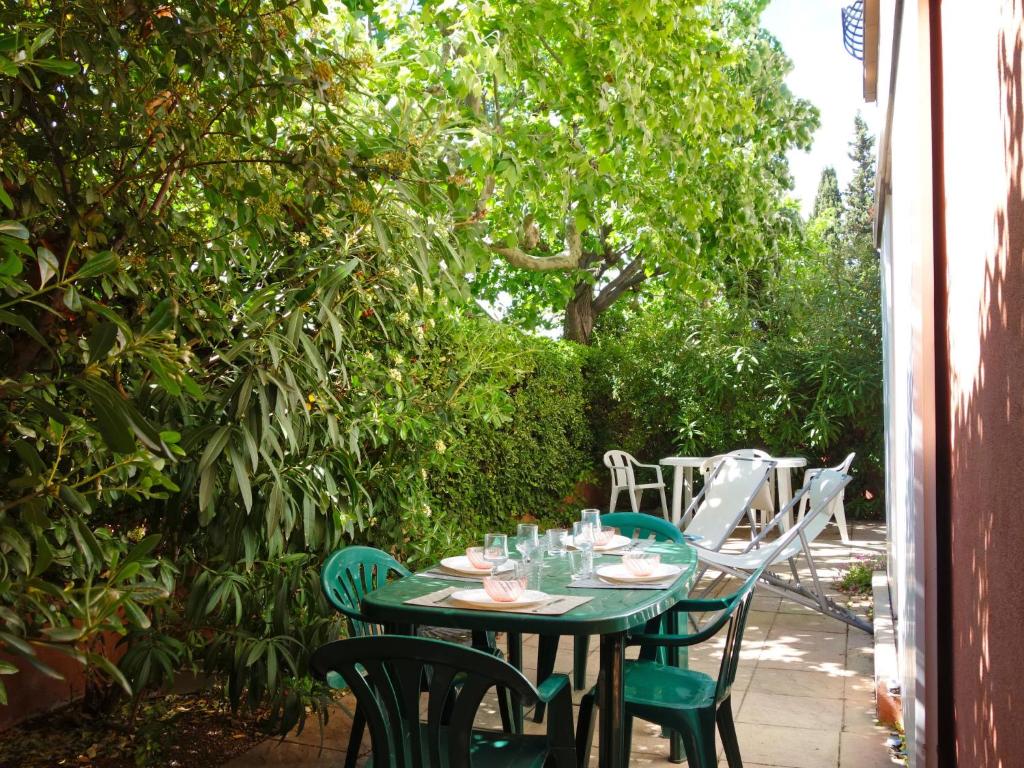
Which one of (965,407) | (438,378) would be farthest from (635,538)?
(965,407)

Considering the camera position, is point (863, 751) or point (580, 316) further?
point (580, 316)

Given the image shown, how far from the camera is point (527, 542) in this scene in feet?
11.5

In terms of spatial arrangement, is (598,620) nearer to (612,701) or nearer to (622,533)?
(612,701)

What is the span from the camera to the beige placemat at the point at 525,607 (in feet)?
9.07

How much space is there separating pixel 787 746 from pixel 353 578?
6.67 ft

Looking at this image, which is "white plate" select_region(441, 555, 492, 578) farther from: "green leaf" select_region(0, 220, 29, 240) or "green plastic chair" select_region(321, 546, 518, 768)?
"green leaf" select_region(0, 220, 29, 240)

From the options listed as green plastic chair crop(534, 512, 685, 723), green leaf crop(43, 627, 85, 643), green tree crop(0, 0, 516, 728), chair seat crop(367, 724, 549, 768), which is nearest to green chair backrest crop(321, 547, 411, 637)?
green tree crop(0, 0, 516, 728)

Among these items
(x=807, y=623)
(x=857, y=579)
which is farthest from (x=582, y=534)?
(x=857, y=579)

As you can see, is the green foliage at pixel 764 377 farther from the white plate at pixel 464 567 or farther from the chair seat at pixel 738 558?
the white plate at pixel 464 567

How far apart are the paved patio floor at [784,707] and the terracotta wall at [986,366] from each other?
6.47ft

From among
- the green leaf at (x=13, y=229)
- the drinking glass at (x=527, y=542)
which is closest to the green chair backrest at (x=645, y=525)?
the drinking glass at (x=527, y=542)

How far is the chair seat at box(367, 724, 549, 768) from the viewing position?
8.18ft

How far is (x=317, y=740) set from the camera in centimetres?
393

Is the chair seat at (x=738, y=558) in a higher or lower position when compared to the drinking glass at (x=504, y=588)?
lower
